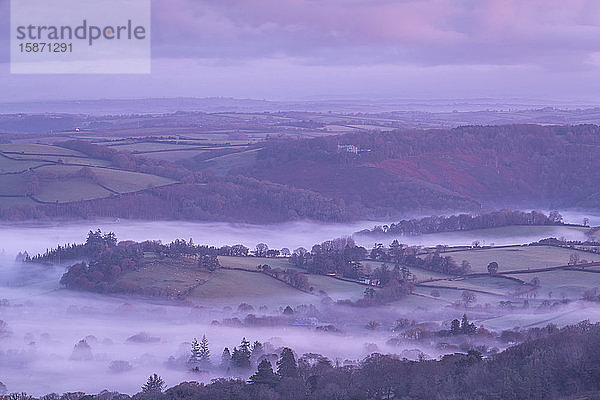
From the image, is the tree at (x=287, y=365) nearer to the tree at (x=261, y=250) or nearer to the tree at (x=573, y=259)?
the tree at (x=573, y=259)

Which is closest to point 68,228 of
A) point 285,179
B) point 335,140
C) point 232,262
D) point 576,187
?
point 232,262

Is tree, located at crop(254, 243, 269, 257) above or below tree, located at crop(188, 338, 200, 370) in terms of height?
above

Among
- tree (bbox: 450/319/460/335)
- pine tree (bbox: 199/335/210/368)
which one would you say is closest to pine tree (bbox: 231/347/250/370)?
pine tree (bbox: 199/335/210/368)

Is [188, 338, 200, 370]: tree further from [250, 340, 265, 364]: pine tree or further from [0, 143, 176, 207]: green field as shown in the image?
[0, 143, 176, 207]: green field

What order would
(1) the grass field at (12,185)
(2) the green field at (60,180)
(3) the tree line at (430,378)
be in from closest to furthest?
(3) the tree line at (430,378) → (2) the green field at (60,180) → (1) the grass field at (12,185)

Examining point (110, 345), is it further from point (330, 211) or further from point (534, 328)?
point (330, 211)

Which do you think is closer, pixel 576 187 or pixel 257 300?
pixel 257 300

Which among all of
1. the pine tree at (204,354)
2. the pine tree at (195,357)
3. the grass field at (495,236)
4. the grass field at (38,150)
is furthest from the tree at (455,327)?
the grass field at (38,150)
